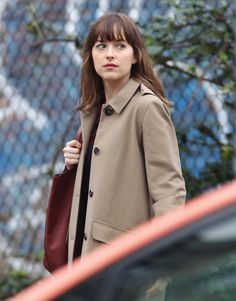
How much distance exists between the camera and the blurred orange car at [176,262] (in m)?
2.13

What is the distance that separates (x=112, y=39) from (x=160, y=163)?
575 mm

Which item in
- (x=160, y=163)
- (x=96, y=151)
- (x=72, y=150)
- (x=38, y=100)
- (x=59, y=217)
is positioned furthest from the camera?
(x=38, y=100)

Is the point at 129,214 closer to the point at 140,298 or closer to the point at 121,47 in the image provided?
the point at 121,47

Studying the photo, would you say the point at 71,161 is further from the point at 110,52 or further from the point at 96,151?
the point at 110,52

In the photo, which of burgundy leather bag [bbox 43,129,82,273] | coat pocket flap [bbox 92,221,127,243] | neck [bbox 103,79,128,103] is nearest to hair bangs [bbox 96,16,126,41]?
neck [bbox 103,79,128,103]

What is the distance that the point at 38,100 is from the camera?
725 cm

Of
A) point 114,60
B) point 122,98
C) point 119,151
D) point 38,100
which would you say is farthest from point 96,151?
point 38,100

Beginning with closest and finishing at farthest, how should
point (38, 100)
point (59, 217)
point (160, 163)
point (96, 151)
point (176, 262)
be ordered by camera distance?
1. point (176, 262)
2. point (160, 163)
3. point (96, 151)
4. point (59, 217)
5. point (38, 100)

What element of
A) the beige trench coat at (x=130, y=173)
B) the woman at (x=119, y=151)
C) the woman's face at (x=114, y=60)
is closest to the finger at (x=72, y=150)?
the woman at (x=119, y=151)

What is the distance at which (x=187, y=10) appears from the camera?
6.06 metres

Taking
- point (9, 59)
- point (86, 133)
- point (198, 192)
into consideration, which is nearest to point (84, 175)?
point (86, 133)

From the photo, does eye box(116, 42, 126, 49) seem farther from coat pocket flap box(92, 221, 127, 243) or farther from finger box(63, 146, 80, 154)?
coat pocket flap box(92, 221, 127, 243)

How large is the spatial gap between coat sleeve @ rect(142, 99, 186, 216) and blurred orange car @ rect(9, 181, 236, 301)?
150 centimetres

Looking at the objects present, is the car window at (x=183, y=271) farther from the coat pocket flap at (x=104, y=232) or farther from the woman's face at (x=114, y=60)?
the woman's face at (x=114, y=60)
